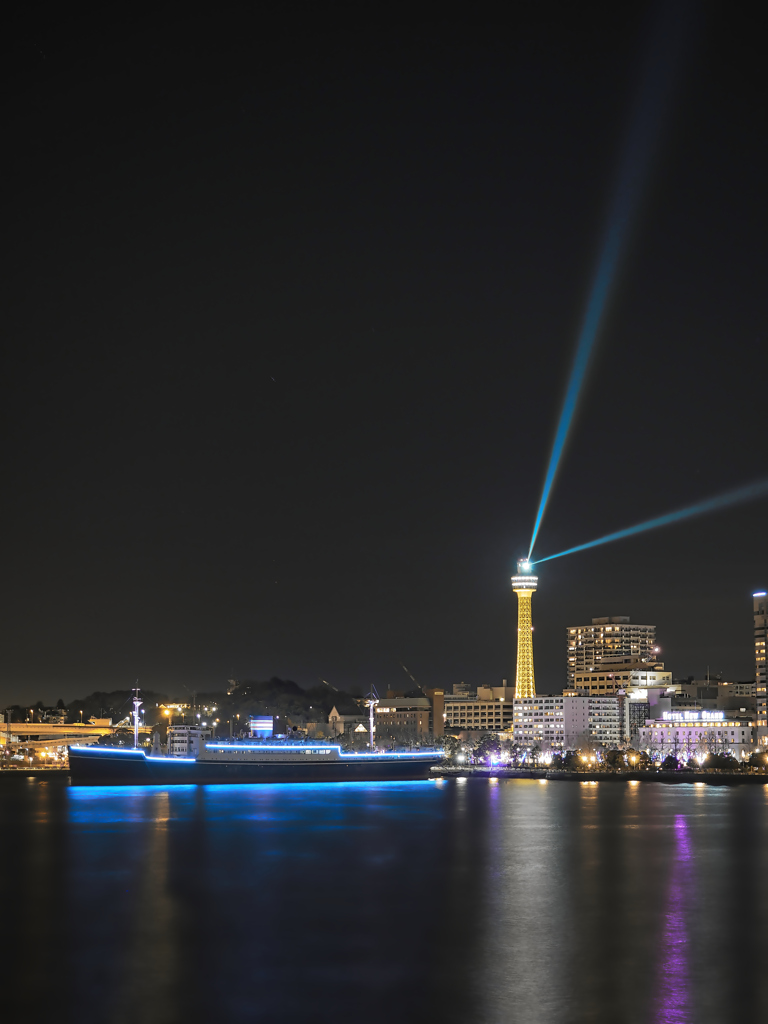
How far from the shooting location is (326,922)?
1112 inches

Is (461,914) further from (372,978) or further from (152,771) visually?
(152,771)

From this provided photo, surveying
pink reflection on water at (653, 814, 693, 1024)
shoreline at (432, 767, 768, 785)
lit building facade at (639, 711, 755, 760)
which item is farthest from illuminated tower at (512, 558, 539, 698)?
pink reflection on water at (653, 814, 693, 1024)

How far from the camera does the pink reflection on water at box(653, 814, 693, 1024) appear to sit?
19.6 m

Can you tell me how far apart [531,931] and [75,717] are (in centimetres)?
17042

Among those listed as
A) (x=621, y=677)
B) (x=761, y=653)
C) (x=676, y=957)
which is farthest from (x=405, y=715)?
(x=676, y=957)

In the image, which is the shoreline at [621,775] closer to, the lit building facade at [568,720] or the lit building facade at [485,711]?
the lit building facade at [568,720]

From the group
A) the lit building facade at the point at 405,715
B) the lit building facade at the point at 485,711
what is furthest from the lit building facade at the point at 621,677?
the lit building facade at the point at 405,715

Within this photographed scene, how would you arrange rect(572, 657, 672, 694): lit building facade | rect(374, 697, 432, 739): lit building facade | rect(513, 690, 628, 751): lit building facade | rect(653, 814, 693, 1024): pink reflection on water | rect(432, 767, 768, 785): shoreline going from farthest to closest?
rect(374, 697, 432, 739): lit building facade
rect(572, 657, 672, 694): lit building facade
rect(513, 690, 628, 751): lit building facade
rect(432, 767, 768, 785): shoreline
rect(653, 814, 693, 1024): pink reflection on water

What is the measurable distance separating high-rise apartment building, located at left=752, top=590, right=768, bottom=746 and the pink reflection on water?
9366 centimetres

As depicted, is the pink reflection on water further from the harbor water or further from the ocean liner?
the ocean liner

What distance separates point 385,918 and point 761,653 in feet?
362

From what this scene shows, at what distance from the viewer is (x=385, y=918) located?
2872 centimetres

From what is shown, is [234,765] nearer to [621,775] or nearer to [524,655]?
[621,775]

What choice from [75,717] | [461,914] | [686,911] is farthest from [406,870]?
[75,717]
